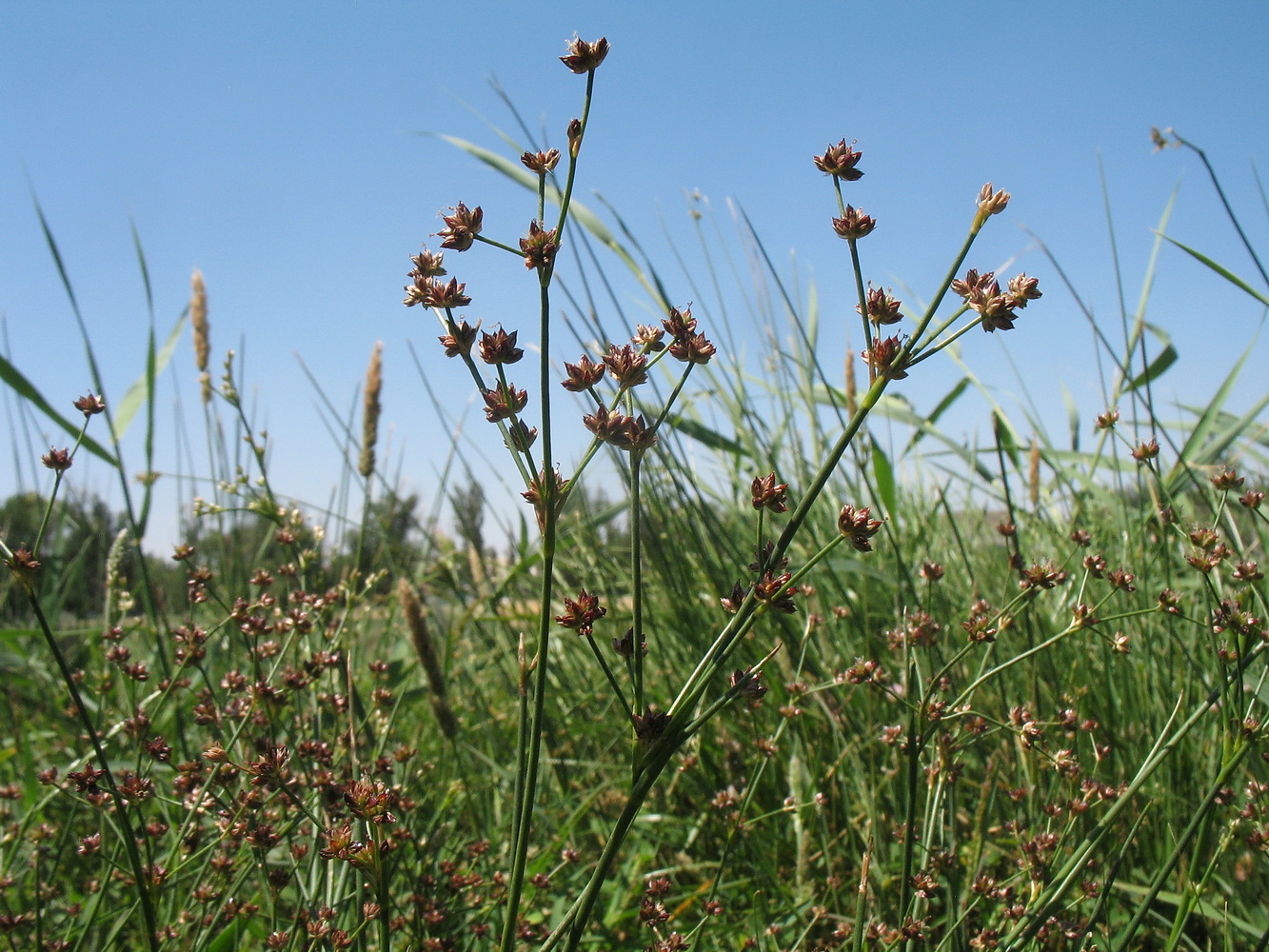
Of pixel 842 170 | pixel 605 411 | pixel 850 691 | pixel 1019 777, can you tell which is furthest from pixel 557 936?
pixel 850 691

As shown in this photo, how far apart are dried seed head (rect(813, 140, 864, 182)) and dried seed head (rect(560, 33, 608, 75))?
225 mm

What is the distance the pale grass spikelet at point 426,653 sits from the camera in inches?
Answer: 62.6

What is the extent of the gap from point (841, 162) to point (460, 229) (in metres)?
0.36

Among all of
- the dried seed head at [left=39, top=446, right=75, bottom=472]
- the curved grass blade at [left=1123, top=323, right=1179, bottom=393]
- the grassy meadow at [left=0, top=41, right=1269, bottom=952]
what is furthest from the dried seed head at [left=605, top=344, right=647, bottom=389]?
the curved grass blade at [left=1123, top=323, right=1179, bottom=393]

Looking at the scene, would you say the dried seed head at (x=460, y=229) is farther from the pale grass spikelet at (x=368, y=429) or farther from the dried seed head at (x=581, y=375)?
the pale grass spikelet at (x=368, y=429)

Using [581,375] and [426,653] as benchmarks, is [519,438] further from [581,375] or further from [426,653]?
[426,653]

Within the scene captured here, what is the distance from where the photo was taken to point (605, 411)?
2.50ft

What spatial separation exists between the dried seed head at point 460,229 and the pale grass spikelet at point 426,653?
914 millimetres

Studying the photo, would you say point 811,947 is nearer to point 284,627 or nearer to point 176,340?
point 284,627

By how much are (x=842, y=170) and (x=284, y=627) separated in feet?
3.21

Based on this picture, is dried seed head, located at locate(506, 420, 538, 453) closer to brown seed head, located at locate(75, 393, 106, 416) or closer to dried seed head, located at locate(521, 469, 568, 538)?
dried seed head, located at locate(521, 469, 568, 538)

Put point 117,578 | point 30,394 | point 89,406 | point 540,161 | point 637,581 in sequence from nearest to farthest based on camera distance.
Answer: point 637,581, point 540,161, point 89,406, point 30,394, point 117,578

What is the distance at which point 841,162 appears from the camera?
828mm

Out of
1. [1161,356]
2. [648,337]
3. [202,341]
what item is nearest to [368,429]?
[202,341]
